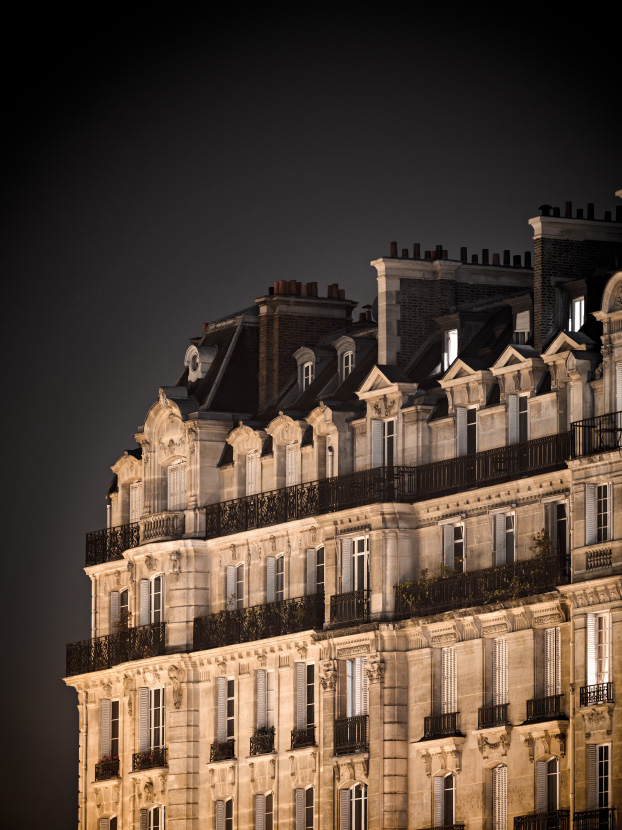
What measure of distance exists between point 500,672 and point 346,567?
659cm

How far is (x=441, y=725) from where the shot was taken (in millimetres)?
82062

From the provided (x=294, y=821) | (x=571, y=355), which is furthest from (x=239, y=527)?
→ (x=571, y=355)

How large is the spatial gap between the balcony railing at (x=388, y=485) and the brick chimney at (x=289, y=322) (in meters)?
3.75

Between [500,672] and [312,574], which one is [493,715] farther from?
[312,574]

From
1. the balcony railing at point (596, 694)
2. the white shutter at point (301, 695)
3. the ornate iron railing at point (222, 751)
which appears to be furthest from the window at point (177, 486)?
the balcony railing at point (596, 694)

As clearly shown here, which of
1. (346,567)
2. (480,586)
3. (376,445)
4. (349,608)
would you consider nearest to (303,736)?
(349,608)

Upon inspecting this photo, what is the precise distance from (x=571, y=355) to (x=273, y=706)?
1553 cm

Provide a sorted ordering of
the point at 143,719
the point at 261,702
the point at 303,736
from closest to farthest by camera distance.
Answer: the point at 303,736, the point at 261,702, the point at 143,719

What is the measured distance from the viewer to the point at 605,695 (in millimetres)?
75562

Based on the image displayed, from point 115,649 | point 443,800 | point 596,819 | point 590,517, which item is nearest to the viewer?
point 596,819

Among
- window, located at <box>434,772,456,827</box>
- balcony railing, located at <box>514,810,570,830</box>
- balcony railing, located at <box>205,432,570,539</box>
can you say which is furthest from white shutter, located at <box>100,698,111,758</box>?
balcony railing, located at <box>514,810,570,830</box>

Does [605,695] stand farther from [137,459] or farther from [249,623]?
[137,459]

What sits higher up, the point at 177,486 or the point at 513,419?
the point at 513,419

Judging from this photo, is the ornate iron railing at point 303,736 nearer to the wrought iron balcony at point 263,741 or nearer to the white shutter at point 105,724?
the wrought iron balcony at point 263,741
